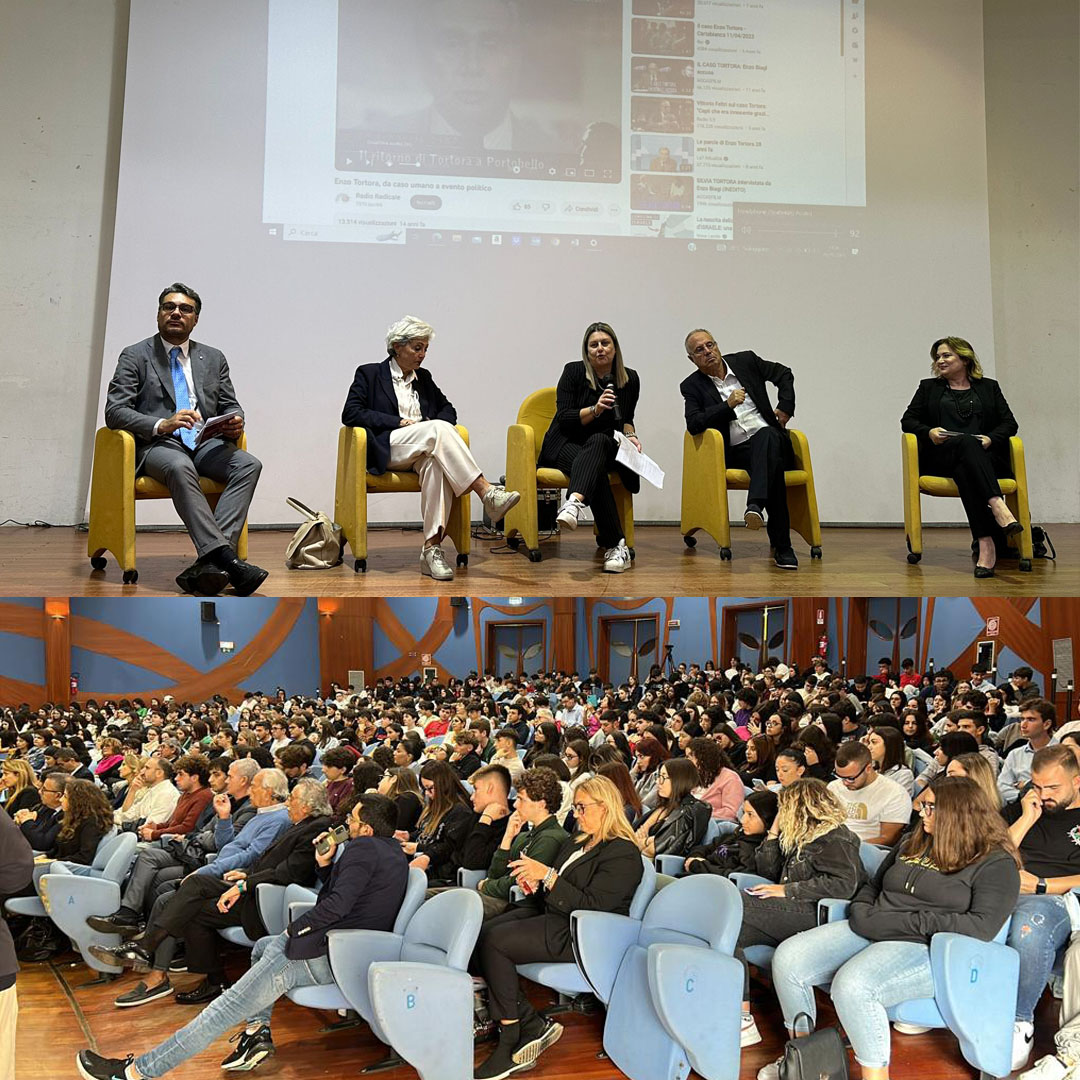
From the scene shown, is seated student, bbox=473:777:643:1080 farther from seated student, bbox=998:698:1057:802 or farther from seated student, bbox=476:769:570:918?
seated student, bbox=998:698:1057:802

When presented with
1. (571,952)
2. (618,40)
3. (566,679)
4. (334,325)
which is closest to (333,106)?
(334,325)

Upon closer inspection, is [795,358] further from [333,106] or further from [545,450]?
[333,106]

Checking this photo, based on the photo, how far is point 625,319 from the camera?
7.05 metres

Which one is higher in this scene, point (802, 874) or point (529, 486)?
point (529, 486)

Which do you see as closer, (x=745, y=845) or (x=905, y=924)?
(x=905, y=924)

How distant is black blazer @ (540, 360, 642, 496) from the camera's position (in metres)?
4.93

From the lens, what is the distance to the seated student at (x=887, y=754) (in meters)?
4.08

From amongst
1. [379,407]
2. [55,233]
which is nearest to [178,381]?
[379,407]

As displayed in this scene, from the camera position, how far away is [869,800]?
386cm

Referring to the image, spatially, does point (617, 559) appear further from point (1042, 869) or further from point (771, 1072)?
point (771, 1072)

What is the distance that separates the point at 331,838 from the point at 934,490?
10.5 ft

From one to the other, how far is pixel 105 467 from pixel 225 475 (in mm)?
486

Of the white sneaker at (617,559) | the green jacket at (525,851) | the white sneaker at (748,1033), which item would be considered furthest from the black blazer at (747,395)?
the white sneaker at (748,1033)

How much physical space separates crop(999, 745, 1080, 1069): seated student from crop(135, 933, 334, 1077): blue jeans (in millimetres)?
1892
